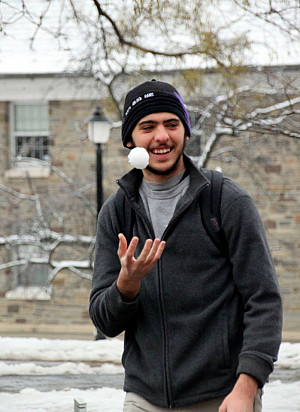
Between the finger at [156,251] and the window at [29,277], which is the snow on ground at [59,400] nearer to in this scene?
the finger at [156,251]

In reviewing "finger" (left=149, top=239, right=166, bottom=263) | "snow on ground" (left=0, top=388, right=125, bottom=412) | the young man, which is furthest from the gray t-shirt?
"snow on ground" (left=0, top=388, right=125, bottom=412)

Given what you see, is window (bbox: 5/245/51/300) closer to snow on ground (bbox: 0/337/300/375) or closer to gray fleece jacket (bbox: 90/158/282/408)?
snow on ground (bbox: 0/337/300/375)

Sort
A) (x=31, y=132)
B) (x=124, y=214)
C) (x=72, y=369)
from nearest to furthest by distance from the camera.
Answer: (x=124, y=214) < (x=72, y=369) < (x=31, y=132)

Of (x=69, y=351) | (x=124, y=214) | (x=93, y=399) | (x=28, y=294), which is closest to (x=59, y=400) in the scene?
(x=93, y=399)

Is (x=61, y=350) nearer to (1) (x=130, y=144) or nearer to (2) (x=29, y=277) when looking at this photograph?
(1) (x=130, y=144)

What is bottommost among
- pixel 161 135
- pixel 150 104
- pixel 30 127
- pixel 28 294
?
pixel 28 294

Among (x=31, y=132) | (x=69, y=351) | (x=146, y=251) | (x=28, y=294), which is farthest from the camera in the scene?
(x=31, y=132)

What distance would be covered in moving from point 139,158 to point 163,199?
18 centimetres

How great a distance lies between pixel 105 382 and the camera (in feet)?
20.1

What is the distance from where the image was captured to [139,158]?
2207 millimetres

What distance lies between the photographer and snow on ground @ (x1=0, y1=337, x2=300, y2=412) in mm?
5164

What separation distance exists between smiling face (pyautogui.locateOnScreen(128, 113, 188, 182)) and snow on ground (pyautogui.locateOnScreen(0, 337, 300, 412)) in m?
3.10

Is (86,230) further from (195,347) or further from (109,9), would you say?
(195,347)

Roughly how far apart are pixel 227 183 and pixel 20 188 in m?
14.3
